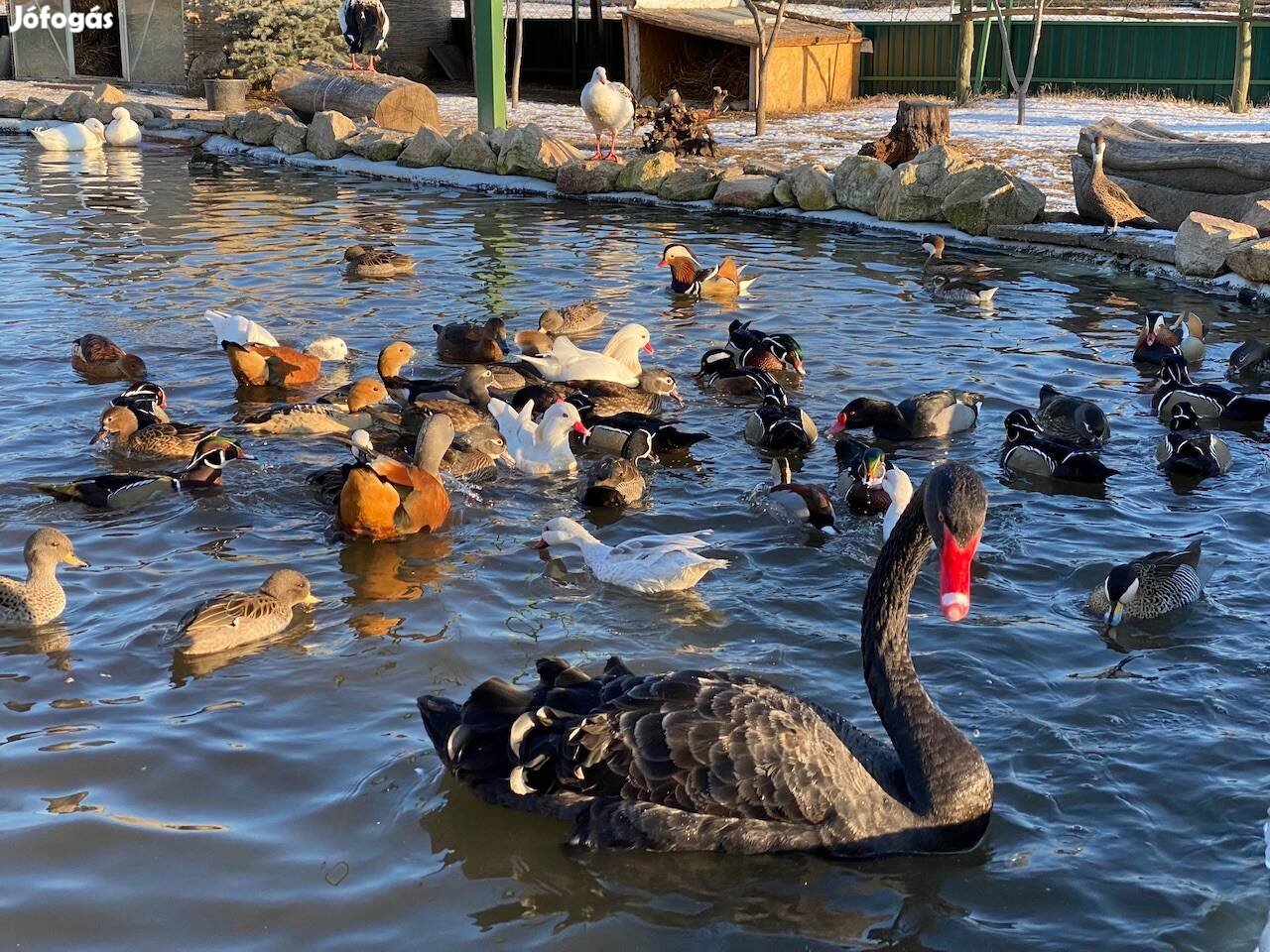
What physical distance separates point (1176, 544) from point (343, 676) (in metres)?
4.54

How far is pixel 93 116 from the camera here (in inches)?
1094

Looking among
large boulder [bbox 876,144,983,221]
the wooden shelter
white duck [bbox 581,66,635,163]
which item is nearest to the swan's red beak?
large boulder [bbox 876,144,983,221]

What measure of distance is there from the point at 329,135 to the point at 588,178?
5867 millimetres

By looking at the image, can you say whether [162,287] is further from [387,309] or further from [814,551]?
[814,551]

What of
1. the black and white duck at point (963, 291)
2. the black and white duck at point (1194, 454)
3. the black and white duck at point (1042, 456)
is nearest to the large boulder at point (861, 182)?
the black and white duck at point (963, 291)

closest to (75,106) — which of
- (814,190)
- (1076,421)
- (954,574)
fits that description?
(814,190)

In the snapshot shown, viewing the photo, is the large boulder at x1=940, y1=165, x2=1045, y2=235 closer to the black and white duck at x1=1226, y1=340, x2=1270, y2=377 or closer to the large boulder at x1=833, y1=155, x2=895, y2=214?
the large boulder at x1=833, y1=155, x2=895, y2=214

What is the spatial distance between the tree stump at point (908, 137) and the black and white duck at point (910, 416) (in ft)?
33.6

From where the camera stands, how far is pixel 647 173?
758 inches

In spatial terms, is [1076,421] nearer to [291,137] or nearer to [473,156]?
[473,156]

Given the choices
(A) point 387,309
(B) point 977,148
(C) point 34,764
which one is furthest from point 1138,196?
(C) point 34,764

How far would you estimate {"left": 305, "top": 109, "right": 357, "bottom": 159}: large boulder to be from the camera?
23266 millimetres

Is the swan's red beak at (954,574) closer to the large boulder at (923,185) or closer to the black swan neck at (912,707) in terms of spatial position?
the black swan neck at (912,707)

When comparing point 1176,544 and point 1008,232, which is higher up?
point 1008,232
